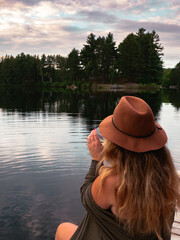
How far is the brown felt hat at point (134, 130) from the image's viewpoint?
61.6 inches

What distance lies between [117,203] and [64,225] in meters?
1.22

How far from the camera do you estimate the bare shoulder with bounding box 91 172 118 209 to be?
157 centimetres

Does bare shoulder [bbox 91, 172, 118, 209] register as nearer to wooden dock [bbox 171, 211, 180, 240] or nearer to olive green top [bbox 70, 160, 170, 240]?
olive green top [bbox 70, 160, 170, 240]

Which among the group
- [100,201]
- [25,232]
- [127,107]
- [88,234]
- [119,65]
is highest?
[119,65]

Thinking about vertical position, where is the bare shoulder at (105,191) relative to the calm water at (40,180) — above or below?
above

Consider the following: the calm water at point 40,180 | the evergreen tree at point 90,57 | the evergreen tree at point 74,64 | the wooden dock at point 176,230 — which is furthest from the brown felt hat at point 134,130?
the evergreen tree at point 74,64

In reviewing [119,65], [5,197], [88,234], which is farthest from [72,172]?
[119,65]

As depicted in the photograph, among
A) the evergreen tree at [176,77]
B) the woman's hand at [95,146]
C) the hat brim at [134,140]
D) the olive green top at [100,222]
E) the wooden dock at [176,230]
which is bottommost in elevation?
the wooden dock at [176,230]

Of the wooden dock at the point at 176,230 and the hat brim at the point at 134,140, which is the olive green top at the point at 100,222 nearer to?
the hat brim at the point at 134,140

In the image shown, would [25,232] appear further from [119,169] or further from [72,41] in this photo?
[72,41]

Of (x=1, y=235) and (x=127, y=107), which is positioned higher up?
(x=127, y=107)

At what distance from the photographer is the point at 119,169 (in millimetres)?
1554

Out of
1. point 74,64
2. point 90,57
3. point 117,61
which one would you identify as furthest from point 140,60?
point 74,64

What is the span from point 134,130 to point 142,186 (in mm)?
355
